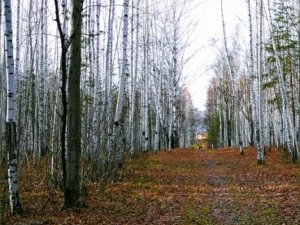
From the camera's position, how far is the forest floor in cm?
721

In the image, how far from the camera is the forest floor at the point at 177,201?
7.21m

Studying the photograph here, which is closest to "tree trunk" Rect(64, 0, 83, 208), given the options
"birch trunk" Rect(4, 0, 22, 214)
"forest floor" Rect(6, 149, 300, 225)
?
"forest floor" Rect(6, 149, 300, 225)

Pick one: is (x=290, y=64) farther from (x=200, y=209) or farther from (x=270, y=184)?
(x=200, y=209)

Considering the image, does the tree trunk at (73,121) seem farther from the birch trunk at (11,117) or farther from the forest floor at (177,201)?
the birch trunk at (11,117)

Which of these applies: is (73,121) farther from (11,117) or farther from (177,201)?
(177,201)

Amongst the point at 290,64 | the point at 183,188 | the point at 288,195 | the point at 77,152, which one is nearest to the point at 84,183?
the point at 77,152

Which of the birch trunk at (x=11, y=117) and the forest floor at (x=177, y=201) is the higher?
the birch trunk at (x=11, y=117)

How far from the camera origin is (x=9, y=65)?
728 centimetres

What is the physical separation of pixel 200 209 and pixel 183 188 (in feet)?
9.17

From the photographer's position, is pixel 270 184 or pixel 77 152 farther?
pixel 270 184

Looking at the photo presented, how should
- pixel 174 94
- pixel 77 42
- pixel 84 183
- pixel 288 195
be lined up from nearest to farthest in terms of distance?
1. pixel 77 42
2. pixel 84 183
3. pixel 288 195
4. pixel 174 94

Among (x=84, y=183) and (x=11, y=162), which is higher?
(x=11, y=162)

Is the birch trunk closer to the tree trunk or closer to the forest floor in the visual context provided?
the forest floor

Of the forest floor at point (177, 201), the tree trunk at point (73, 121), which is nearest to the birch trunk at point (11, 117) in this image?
the forest floor at point (177, 201)
